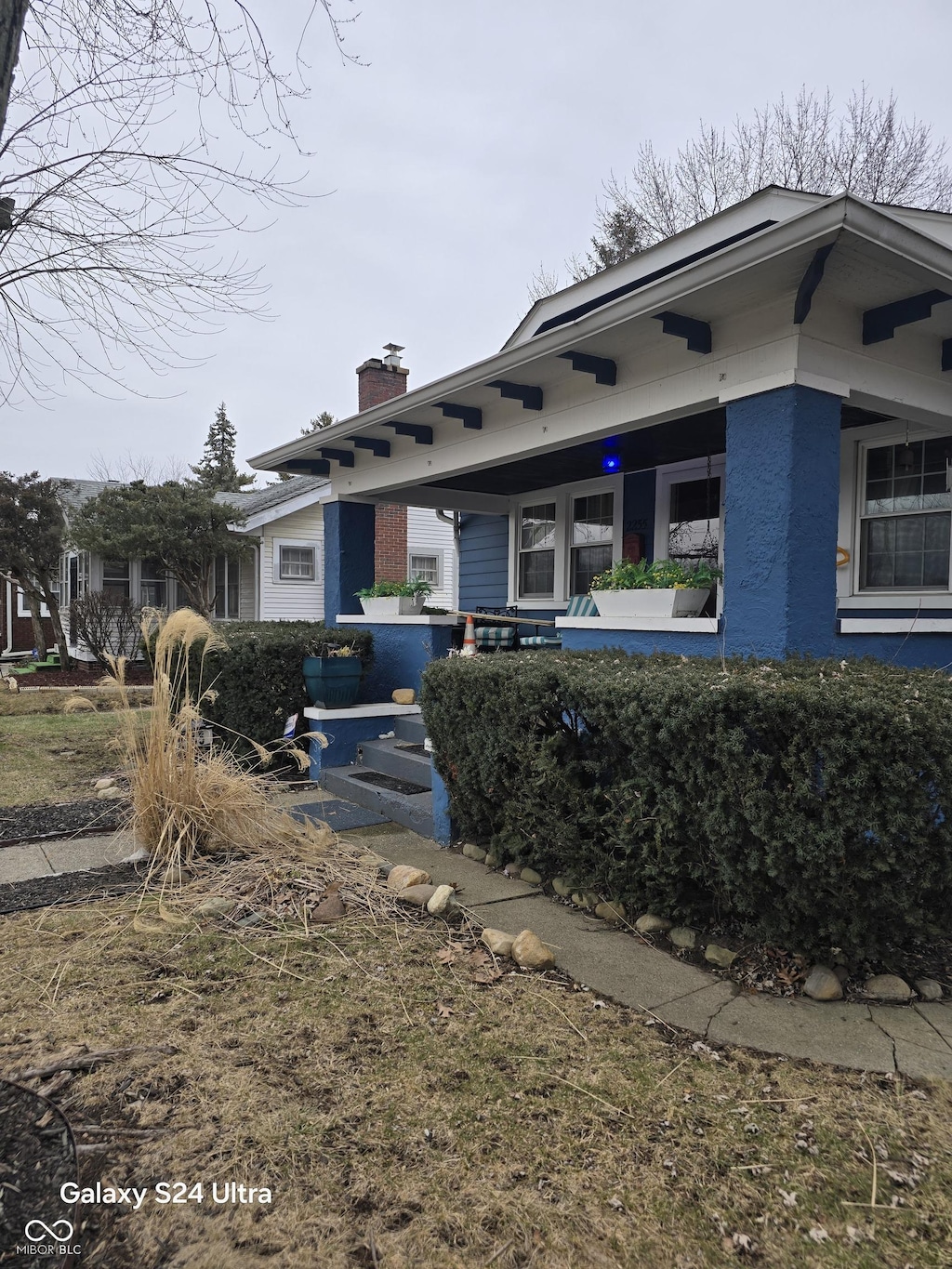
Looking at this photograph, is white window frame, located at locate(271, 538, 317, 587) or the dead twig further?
white window frame, located at locate(271, 538, 317, 587)

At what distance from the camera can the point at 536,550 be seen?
905cm

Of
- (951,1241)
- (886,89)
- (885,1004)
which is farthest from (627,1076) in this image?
(886,89)

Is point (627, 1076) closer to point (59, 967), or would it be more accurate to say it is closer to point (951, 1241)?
point (951, 1241)

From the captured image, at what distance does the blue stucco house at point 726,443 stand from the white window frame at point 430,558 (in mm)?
7950

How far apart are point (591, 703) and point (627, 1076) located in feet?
5.08

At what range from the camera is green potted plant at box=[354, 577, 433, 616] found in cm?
742

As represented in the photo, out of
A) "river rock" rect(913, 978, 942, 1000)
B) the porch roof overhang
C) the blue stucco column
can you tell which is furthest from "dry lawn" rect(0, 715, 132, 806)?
"river rock" rect(913, 978, 942, 1000)

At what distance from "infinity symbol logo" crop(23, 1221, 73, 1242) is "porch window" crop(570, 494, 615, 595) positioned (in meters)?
7.10

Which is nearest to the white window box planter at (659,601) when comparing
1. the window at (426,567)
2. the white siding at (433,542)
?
the white siding at (433,542)

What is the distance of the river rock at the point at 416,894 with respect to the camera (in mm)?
3618

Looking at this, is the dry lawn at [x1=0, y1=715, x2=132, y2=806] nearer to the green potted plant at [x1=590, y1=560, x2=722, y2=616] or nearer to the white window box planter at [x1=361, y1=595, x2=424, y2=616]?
the white window box planter at [x1=361, y1=595, x2=424, y2=616]

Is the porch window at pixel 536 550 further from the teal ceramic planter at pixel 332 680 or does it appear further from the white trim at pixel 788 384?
the white trim at pixel 788 384

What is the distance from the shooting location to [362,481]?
822cm

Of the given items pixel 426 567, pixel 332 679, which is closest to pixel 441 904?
pixel 332 679
